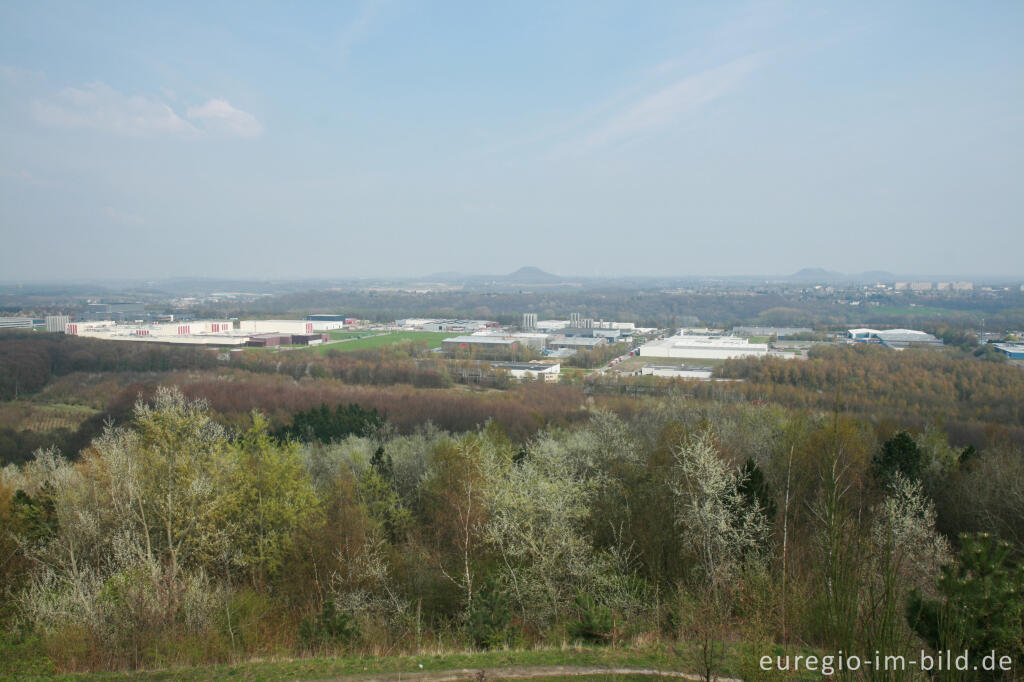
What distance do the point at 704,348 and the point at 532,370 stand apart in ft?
62.6

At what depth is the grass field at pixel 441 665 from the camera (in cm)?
718

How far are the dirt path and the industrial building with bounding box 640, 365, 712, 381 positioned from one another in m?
35.5

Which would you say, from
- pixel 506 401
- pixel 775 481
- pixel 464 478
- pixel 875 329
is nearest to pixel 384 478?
pixel 464 478

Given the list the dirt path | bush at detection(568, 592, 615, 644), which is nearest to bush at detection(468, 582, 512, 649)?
bush at detection(568, 592, 615, 644)

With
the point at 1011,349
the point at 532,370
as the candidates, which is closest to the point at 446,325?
the point at 532,370

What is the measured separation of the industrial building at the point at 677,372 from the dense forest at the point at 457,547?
78.6 ft

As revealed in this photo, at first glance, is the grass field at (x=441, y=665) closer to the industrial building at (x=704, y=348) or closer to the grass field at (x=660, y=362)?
the grass field at (x=660, y=362)

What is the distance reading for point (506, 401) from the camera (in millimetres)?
34750

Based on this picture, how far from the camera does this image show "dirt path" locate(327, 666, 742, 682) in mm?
7051

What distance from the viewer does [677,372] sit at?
45125 mm

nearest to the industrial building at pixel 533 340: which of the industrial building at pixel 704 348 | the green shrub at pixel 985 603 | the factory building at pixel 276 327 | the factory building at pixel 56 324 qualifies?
the industrial building at pixel 704 348

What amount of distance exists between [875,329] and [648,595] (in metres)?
61.9

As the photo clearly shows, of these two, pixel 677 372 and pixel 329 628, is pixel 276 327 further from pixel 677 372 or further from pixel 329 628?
pixel 329 628

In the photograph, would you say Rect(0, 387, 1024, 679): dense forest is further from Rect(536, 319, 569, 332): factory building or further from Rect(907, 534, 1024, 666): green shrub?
Rect(536, 319, 569, 332): factory building
